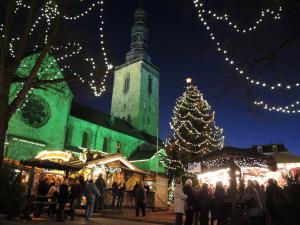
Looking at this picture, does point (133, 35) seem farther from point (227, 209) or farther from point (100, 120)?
point (227, 209)

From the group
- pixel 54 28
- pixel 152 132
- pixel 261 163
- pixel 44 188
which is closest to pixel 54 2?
pixel 54 28

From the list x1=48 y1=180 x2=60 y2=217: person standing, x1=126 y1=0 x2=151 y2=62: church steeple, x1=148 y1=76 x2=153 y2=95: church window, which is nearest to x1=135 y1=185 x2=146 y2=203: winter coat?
x1=48 y1=180 x2=60 y2=217: person standing

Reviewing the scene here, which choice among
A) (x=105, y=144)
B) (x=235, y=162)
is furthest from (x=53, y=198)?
(x=105, y=144)

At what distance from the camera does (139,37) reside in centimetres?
6688

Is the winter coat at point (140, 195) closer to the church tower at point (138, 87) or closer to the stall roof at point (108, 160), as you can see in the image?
the stall roof at point (108, 160)

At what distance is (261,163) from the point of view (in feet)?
49.3

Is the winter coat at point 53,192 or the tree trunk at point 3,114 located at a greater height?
the tree trunk at point 3,114

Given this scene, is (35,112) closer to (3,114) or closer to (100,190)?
(100,190)

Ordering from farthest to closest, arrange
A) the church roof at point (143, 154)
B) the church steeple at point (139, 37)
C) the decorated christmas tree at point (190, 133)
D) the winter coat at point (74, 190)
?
the church steeple at point (139, 37), the church roof at point (143, 154), the decorated christmas tree at point (190, 133), the winter coat at point (74, 190)

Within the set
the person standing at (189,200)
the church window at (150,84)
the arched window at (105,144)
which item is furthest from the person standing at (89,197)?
the church window at (150,84)

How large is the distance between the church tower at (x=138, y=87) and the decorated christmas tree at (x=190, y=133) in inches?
1170

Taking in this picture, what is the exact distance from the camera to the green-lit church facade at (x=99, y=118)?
1174 inches

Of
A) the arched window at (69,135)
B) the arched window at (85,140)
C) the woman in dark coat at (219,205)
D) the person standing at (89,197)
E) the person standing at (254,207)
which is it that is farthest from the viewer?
the arched window at (85,140)

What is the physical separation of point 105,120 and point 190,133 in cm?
2460
